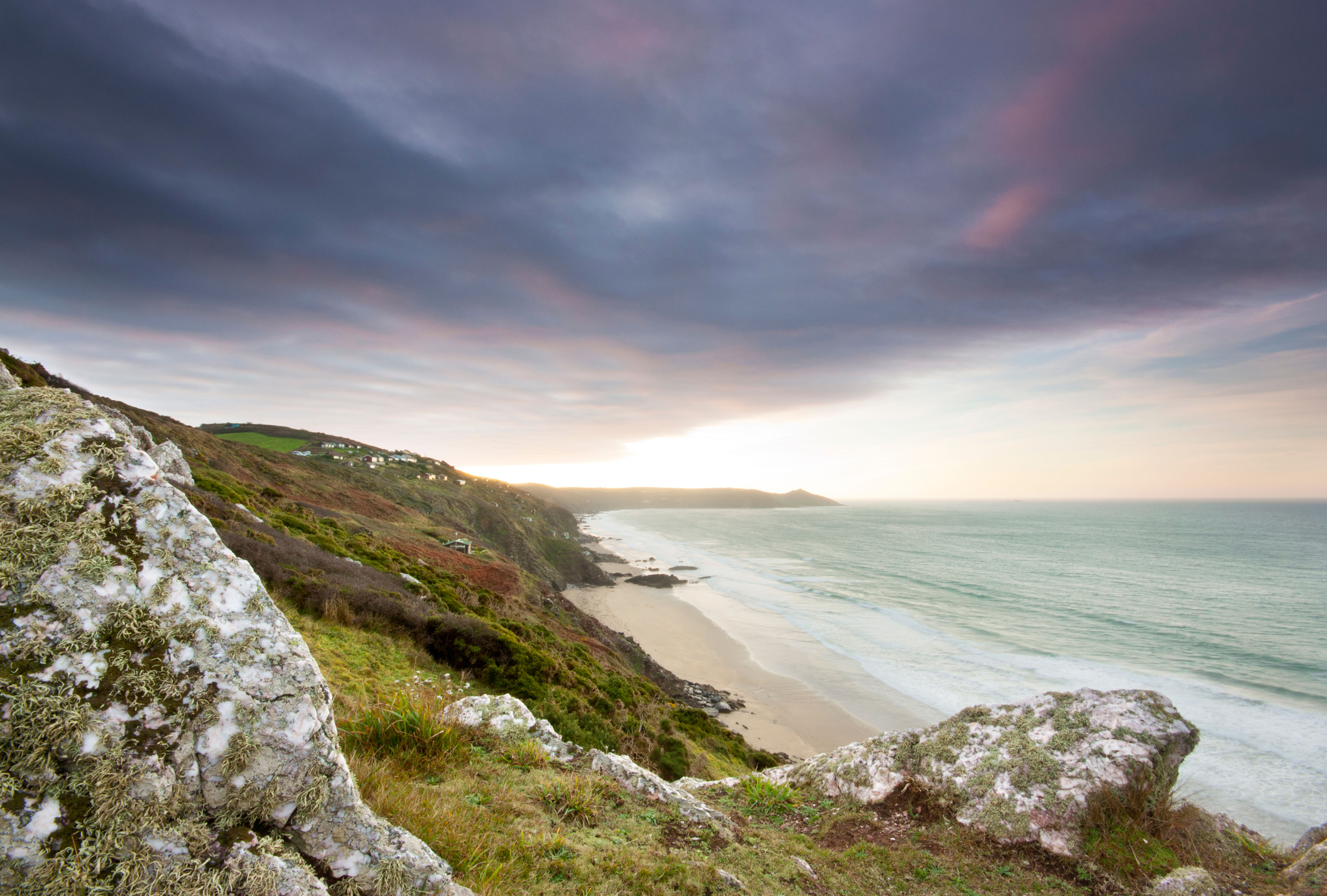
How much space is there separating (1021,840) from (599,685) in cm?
1314

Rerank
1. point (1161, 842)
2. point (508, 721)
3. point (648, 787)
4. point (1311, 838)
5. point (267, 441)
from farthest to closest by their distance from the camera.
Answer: point (267, 441), point (508, 721), point (1311, 838), point (648, 787), point (1161, 842)

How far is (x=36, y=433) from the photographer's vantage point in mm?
3295

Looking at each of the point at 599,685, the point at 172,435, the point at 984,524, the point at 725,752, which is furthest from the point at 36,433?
the point at 984,524

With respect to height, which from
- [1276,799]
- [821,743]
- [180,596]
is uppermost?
[180,596]

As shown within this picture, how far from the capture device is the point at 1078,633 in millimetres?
38750

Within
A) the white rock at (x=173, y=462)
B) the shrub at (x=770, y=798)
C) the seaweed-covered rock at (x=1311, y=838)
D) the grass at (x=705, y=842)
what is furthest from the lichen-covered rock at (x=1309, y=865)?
the white rock at (x=173, y=462)

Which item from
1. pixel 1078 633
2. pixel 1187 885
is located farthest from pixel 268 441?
pixel 1078 633

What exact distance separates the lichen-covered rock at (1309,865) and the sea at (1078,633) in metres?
4.90

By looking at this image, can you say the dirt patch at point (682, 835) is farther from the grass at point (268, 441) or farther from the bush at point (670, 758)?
the grass at point (268, 441)

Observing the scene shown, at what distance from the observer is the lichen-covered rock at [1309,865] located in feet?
19.3

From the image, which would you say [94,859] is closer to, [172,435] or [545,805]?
[545,805]

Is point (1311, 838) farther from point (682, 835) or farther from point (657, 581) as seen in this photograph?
point (657, 581)

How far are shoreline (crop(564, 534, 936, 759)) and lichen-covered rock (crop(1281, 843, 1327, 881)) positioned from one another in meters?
13.4

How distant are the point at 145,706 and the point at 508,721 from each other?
5.54 metres
